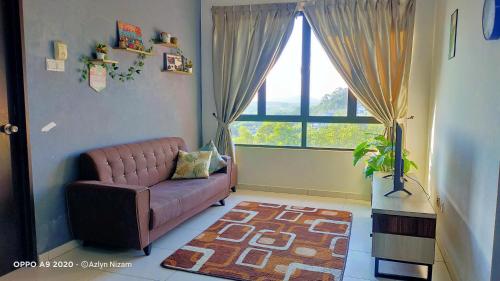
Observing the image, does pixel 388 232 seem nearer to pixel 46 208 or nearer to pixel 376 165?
pixel 376 165

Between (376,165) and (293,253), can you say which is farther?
(376,165)

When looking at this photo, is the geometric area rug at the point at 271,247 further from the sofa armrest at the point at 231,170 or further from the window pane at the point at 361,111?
the window pane at the point at 361,111

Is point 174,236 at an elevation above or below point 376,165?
below

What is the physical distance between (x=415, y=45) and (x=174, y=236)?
11.1 ft

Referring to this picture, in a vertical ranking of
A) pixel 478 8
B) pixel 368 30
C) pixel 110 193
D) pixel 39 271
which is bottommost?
pixel 39 271

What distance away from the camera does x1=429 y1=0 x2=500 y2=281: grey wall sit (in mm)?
1972

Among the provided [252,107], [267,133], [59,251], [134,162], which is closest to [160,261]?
[59,251]

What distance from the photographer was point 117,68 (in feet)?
11.5

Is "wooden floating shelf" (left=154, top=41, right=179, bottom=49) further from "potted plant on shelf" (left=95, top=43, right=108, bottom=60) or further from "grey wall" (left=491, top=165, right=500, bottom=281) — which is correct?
"grey wall" (left=491, top=165, right=500, bottom=281)

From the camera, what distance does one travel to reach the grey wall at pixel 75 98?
2715mm

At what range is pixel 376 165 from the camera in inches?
149

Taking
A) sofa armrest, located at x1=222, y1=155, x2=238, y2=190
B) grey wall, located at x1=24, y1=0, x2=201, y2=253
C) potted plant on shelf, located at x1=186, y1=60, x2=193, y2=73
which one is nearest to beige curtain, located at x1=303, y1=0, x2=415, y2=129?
potted plant on shelf, located at x1=186, y1=60, x2=193, y2=73

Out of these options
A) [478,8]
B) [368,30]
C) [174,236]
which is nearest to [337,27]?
[368,30]

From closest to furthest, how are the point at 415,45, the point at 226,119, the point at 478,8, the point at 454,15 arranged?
the point at 478,8
the point at 454,15
the point at 415,45
the point at 226,119
